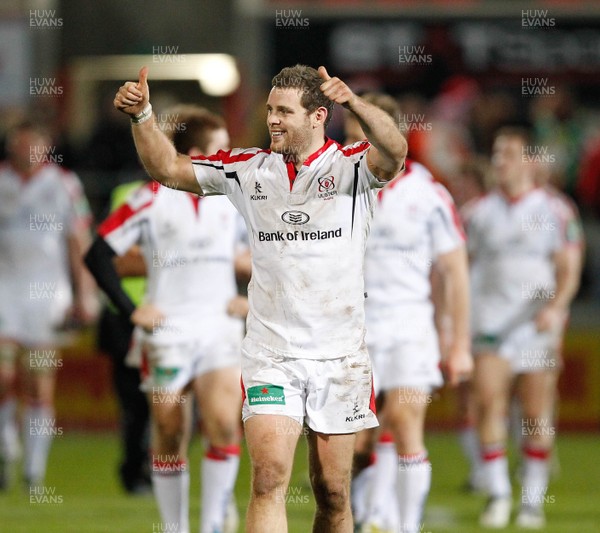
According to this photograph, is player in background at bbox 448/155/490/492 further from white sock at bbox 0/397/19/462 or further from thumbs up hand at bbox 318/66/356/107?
thumbs up hand at bbox 318/66/356/107

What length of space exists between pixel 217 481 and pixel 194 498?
10.2ft

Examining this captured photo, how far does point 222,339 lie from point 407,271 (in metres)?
1.19

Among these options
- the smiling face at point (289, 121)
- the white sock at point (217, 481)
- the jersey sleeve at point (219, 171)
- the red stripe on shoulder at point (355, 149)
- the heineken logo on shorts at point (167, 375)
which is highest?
the smiling face at point (289, 121)

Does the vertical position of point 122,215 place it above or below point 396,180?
below

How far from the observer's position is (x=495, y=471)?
10.6m

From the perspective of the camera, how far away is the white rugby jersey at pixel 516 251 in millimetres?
11094

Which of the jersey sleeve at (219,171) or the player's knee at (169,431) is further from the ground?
the jersey sleeve at (219,171)

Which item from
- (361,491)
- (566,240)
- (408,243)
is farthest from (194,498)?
(408,243)

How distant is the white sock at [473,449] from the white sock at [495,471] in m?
1.21

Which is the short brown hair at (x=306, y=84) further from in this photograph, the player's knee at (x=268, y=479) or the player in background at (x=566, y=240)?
the player in background at (x=566, y=240)

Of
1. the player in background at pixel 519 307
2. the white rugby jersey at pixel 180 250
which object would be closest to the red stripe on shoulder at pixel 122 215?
the white rugby jersey at pixel 180 250

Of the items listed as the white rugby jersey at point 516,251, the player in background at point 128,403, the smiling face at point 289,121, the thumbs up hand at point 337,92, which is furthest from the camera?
the player in background at point 128,403

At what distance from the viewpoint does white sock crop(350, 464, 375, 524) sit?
30.3ft

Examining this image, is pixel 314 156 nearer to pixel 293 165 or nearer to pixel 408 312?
pixel 293 165
